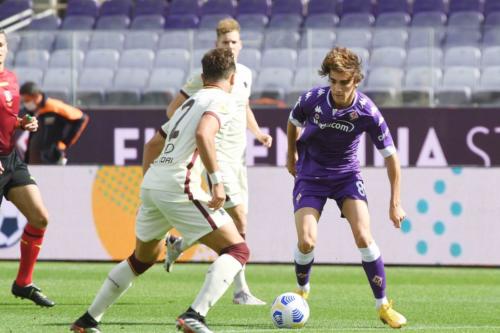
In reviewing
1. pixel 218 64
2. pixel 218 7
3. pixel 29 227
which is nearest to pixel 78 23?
pixel 218 7

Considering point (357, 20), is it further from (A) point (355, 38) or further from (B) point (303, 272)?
(B) point (303, 272)

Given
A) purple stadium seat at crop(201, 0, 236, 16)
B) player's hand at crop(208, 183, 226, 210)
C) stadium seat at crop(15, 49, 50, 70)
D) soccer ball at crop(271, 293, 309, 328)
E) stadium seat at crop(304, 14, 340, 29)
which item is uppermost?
player's hand at crop(208, 183, 226, 210)

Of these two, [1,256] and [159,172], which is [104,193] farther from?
[159,172]

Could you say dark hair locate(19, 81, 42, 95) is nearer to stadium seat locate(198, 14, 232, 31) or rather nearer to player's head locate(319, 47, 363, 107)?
stadium seat locate(198, 14, 232, 31)

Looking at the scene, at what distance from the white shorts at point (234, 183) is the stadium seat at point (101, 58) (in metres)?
9.48

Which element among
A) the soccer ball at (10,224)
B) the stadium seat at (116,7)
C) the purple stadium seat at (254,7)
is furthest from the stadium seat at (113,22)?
the soccer ball at (10,224)

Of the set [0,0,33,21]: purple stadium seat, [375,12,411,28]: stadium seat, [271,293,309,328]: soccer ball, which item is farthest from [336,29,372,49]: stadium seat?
[271,293,309,328]: soccer ball

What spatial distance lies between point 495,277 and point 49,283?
4837mm

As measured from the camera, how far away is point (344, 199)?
9039 millimetres

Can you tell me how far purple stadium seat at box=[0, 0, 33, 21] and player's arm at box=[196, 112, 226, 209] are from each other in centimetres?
1659

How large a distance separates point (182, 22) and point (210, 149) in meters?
15.1

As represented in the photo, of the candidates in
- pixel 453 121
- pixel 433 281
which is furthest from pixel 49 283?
pixel 453 121

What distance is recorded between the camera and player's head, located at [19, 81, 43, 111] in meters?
18.2

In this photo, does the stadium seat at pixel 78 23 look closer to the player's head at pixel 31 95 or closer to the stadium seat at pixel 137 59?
the stadium seat at pixel 137 59
